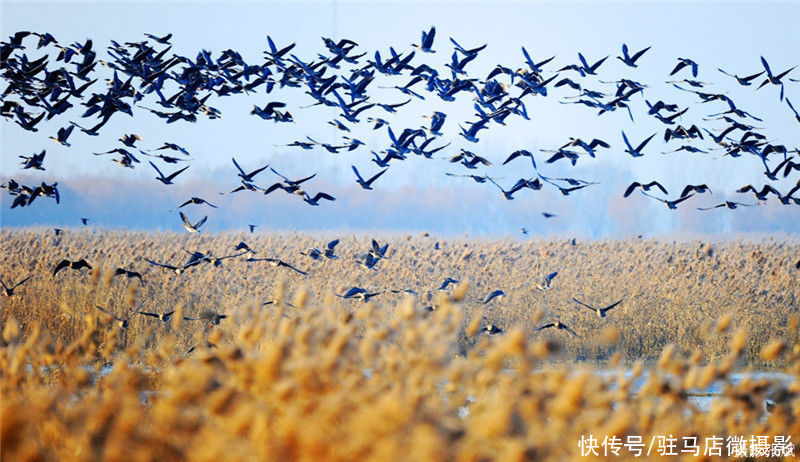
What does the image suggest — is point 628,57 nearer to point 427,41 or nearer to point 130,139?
point 427,41

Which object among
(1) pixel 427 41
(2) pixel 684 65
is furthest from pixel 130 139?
(2) pixel 684 65

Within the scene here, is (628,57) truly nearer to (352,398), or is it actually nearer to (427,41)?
(427,41)

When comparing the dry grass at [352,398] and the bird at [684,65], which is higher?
the bird at [684,65]

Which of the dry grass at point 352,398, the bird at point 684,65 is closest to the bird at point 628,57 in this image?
the bird at point 684,65

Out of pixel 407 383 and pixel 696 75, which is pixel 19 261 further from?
pixel 407 383

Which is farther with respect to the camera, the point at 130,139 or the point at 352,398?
the point at 130,139

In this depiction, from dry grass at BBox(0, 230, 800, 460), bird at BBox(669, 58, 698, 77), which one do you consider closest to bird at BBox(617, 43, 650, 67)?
bird at BBox(669, 58, 698, 77)

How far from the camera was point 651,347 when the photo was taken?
46.8 ft

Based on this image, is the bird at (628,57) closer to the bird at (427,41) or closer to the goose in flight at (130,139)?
the bird at (427,41)

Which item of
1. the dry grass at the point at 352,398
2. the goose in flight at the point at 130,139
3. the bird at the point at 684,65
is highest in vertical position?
the bird at the point at 684,65

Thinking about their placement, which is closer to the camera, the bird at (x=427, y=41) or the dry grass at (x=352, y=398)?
the dry grass at (x=352, y=398)

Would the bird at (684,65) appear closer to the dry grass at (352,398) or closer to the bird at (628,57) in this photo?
the bird at (628,57)

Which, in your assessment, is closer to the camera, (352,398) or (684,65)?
(352,398)

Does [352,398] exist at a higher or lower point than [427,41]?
lower
